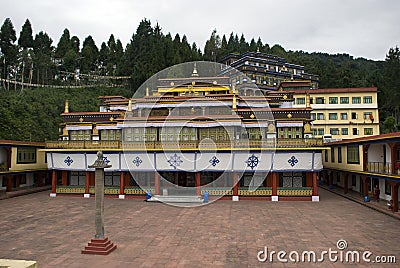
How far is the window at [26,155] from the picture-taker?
88.1ft

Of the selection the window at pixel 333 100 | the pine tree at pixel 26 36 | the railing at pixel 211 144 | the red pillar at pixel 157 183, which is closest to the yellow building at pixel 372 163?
the railing at pixel 211 144

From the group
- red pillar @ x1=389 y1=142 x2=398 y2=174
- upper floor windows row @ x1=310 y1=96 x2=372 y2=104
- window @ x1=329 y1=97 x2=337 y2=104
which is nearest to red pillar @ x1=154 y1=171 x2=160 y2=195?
red pillar @ x1=389 y1=142 x2=398 y2=174

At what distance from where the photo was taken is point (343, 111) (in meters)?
45.7

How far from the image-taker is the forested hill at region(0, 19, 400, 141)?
1608 inches

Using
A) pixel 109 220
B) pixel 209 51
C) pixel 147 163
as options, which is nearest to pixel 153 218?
pixel 109 220

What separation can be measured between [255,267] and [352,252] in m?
4.09

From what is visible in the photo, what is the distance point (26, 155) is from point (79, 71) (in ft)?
131

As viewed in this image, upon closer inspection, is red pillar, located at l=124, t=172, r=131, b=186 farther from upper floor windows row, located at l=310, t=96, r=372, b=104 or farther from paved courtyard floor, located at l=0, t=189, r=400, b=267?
upper floor windows row, located at l=310, t=96, r=372, b=104

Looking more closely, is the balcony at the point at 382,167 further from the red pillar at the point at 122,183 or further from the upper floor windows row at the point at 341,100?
the upper floor windows row at the point at 341,100

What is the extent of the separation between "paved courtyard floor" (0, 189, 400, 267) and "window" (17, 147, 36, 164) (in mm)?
6303

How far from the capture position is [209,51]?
80500 mm

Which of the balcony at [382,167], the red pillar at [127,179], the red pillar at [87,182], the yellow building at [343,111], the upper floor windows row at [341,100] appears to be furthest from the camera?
the upper floor windows row at [341,100]

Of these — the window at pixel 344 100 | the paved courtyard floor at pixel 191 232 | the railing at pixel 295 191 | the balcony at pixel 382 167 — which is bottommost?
the paved courtyard floor at pixel 191 232

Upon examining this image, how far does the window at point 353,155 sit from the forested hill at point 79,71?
2334cm
